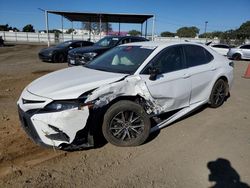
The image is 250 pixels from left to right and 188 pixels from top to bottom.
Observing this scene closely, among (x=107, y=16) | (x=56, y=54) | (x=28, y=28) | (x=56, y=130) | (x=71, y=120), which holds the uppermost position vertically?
(x=28, y=28)

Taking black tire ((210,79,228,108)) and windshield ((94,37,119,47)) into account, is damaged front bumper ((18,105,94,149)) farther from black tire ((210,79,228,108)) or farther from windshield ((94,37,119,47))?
windshield ((94,37,119,47))

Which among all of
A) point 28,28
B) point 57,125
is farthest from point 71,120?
point 28,28

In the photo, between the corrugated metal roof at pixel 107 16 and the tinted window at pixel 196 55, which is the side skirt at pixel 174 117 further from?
the corrugated metal roof at pixel 107 16

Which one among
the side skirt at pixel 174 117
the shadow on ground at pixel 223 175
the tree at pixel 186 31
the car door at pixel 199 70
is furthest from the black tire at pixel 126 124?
the tree at pixel 186 31

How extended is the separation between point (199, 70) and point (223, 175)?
7.92ft

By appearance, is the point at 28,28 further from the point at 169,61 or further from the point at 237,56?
the point at 169,61

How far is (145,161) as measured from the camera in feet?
12.2

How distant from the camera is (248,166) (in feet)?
11.8

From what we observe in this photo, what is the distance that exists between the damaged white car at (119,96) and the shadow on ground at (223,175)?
1.12 m

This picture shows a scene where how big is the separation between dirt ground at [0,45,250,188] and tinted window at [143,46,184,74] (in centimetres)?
115

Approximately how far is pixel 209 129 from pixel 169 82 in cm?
129

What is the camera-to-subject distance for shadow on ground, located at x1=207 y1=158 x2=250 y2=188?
10.5 ft

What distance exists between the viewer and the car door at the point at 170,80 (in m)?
4.29

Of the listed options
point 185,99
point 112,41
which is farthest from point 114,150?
point 112,41
